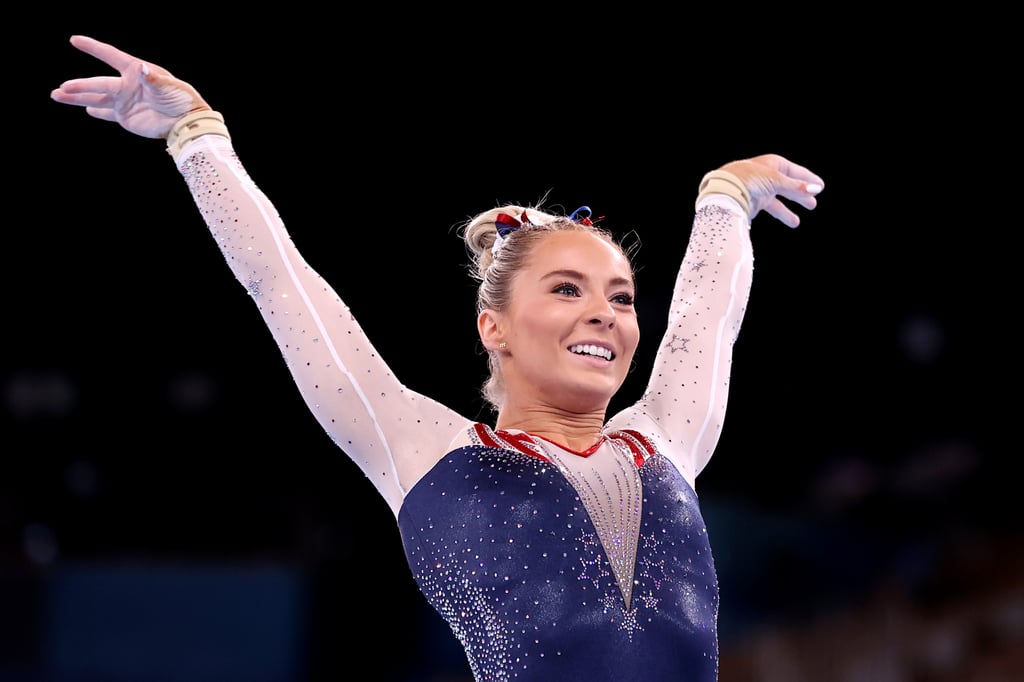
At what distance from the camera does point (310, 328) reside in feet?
6.32

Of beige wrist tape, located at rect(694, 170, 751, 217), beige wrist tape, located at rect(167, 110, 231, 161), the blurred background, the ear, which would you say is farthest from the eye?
the blurred background

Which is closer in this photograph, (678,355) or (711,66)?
(678,355)

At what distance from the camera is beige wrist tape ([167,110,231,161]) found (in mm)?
2133

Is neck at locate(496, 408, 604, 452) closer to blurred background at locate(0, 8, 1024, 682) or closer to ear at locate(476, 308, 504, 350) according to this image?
ear at locate(476, 308, 504, 350)

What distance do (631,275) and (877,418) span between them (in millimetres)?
5235

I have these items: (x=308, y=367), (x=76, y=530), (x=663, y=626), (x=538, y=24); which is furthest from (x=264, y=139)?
(x=663, y=626)

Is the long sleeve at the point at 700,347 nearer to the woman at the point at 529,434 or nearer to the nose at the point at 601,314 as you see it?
the woman at the point at 529,434

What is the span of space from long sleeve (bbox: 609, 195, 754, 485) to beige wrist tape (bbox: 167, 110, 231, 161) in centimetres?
87

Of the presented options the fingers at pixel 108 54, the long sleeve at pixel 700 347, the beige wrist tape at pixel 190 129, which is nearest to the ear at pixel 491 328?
the long sleeve at pixel 700 347

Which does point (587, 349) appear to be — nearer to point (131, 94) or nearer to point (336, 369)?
point (336, 369)

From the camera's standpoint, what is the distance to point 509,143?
5.18 m

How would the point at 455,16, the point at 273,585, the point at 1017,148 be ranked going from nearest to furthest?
1. the point at 455,16
2. the point at 1017,148
3. the point at 273,585

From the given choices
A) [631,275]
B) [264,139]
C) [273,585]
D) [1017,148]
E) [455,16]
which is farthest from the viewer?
[273,585]

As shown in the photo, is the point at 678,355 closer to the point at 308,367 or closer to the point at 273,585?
the point at 308,367
